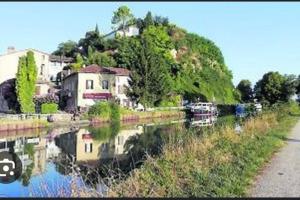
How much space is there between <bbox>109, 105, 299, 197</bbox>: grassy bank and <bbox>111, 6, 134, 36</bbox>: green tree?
99.0 m

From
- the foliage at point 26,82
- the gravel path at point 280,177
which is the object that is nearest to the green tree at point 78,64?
the foliage at point 26,82

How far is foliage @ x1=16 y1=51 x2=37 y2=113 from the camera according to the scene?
6150 cm

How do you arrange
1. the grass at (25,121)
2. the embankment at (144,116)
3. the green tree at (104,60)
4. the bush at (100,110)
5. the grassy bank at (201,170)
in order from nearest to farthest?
Result: the grassy bank at (201,170) → the grass at (25,121) → the embankment at (144,116) → the bush at (100,110) → the green tree at (104,60)

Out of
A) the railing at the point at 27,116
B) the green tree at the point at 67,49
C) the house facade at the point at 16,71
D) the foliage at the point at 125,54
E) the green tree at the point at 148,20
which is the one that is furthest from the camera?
the green tree at the point at 148,20

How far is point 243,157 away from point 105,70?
2531 inches

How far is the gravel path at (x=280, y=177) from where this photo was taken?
10.7 meters

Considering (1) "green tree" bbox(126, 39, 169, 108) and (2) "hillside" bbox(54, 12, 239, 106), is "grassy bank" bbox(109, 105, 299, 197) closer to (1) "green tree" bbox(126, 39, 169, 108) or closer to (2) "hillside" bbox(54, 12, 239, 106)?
(1) "green tree" bbox(126, 39, 169, 108)

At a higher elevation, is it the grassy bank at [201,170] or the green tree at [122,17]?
the green tree at [122,17]

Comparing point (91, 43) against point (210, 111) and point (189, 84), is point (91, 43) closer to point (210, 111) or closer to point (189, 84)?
point (189, 84)

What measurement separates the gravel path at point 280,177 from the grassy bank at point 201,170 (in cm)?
30

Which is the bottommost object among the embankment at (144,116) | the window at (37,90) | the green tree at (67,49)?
the embankment at (144,116)

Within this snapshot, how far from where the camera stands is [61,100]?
8219 cm

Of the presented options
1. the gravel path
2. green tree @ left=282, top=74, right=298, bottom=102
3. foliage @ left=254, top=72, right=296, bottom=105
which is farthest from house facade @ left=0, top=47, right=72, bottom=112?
the gravel path

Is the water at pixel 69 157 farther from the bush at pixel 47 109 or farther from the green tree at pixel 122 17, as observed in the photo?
the green tree at pixel 122 17
